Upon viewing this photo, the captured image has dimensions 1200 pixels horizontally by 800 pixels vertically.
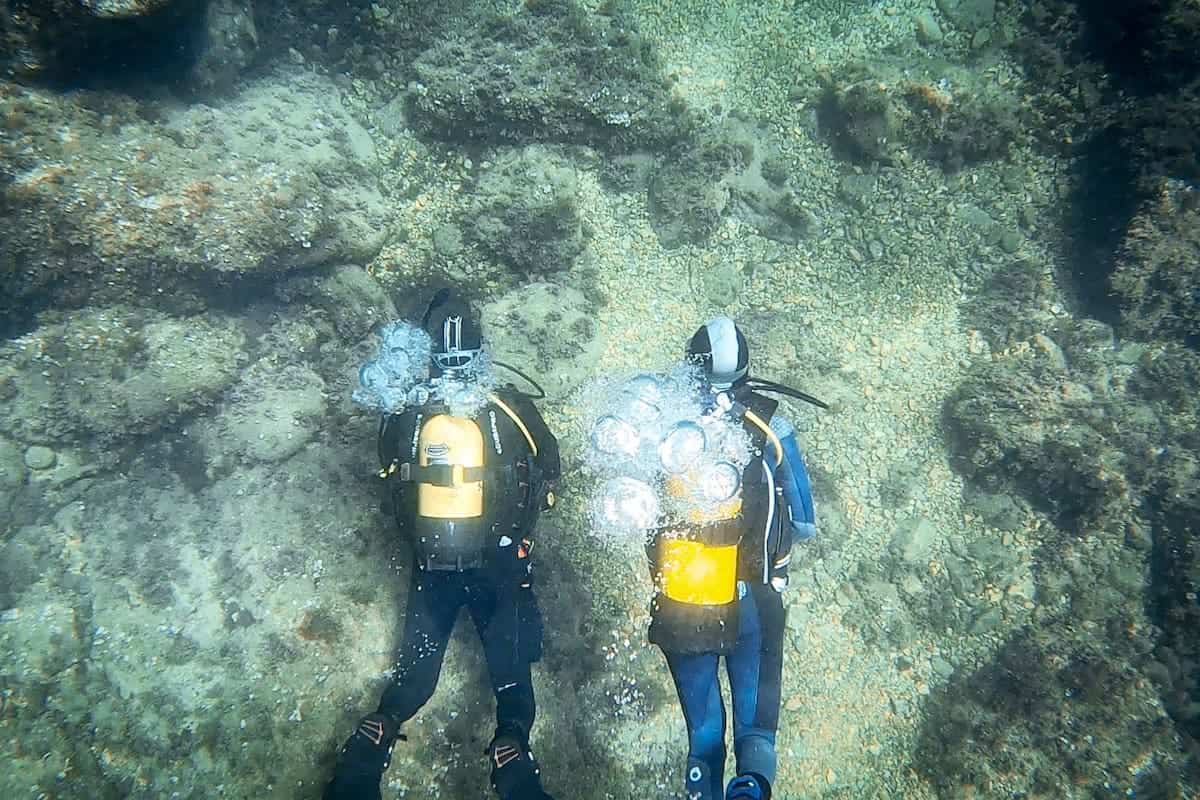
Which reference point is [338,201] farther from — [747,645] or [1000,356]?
[1000,356]

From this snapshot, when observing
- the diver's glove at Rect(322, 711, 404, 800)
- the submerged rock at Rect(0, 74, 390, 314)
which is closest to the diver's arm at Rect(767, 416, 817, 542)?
the diver's glove at Rect(322, 711, 404, 800)

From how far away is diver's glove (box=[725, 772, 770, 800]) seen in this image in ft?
15.3

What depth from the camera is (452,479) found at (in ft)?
15.3

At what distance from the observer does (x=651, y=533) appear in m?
4.69

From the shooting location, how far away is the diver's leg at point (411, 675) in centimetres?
501

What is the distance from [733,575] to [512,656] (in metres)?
2.20

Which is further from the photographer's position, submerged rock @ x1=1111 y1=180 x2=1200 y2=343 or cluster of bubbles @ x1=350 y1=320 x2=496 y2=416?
submerged rock @ x1=1111 y1=180 x2=1200 y2=343

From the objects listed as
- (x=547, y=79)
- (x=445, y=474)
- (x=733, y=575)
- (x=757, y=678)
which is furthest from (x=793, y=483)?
(x=547, y=79)

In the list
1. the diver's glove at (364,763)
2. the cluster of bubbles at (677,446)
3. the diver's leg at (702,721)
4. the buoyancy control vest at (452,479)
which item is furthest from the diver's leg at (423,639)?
the diver's leg at (702,721)

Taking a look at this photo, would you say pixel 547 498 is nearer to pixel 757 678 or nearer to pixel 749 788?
pixel 757 678

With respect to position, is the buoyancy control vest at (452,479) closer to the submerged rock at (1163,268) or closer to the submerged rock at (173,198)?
the submerged rock at (173,198)

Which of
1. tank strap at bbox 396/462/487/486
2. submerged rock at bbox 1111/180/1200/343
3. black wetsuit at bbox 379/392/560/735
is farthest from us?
submerged rock at bbox 1111/180/1200/343

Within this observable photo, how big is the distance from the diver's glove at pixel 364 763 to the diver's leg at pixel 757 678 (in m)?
2.91

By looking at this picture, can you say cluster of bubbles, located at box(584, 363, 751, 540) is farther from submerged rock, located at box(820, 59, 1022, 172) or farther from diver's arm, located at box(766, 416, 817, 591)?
submerged rock, located at box(820, 59, 1022, 172)
